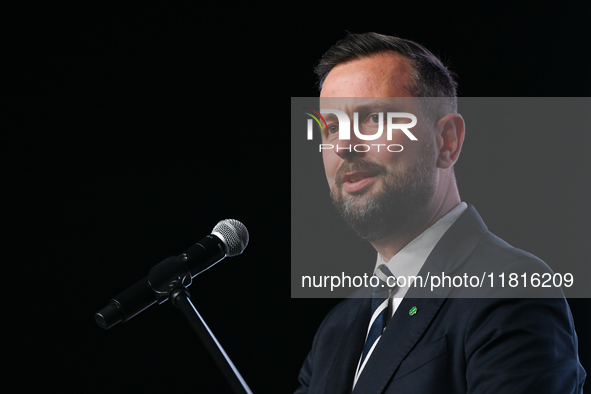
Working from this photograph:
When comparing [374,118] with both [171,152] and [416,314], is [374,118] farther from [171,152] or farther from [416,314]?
[171,152]

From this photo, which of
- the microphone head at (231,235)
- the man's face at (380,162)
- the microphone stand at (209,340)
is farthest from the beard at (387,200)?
the microphone stand at (209,340)

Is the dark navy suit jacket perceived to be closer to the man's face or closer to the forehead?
the man's face

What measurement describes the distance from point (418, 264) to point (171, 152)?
193 centimetres

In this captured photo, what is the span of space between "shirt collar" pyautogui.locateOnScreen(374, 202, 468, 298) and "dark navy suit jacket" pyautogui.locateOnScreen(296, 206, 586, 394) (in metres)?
0.04

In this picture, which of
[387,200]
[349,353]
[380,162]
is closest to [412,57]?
[380,162]

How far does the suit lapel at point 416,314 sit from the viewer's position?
4.89 feet

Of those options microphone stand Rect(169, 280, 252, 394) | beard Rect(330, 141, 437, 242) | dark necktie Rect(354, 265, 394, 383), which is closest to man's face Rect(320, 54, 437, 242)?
beard Rect(330, 141, 437, 242)

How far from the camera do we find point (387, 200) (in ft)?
5.74

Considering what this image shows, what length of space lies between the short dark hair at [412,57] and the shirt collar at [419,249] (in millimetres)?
390

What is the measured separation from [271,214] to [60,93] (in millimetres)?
1438

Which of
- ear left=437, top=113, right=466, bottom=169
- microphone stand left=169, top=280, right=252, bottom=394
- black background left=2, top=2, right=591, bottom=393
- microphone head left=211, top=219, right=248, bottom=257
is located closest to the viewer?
microphone stand left=169, top=280, right=252, bottom=394

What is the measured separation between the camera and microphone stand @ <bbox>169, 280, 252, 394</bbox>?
1094mm

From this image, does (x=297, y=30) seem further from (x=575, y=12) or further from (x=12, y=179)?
(x=12, y=179)
